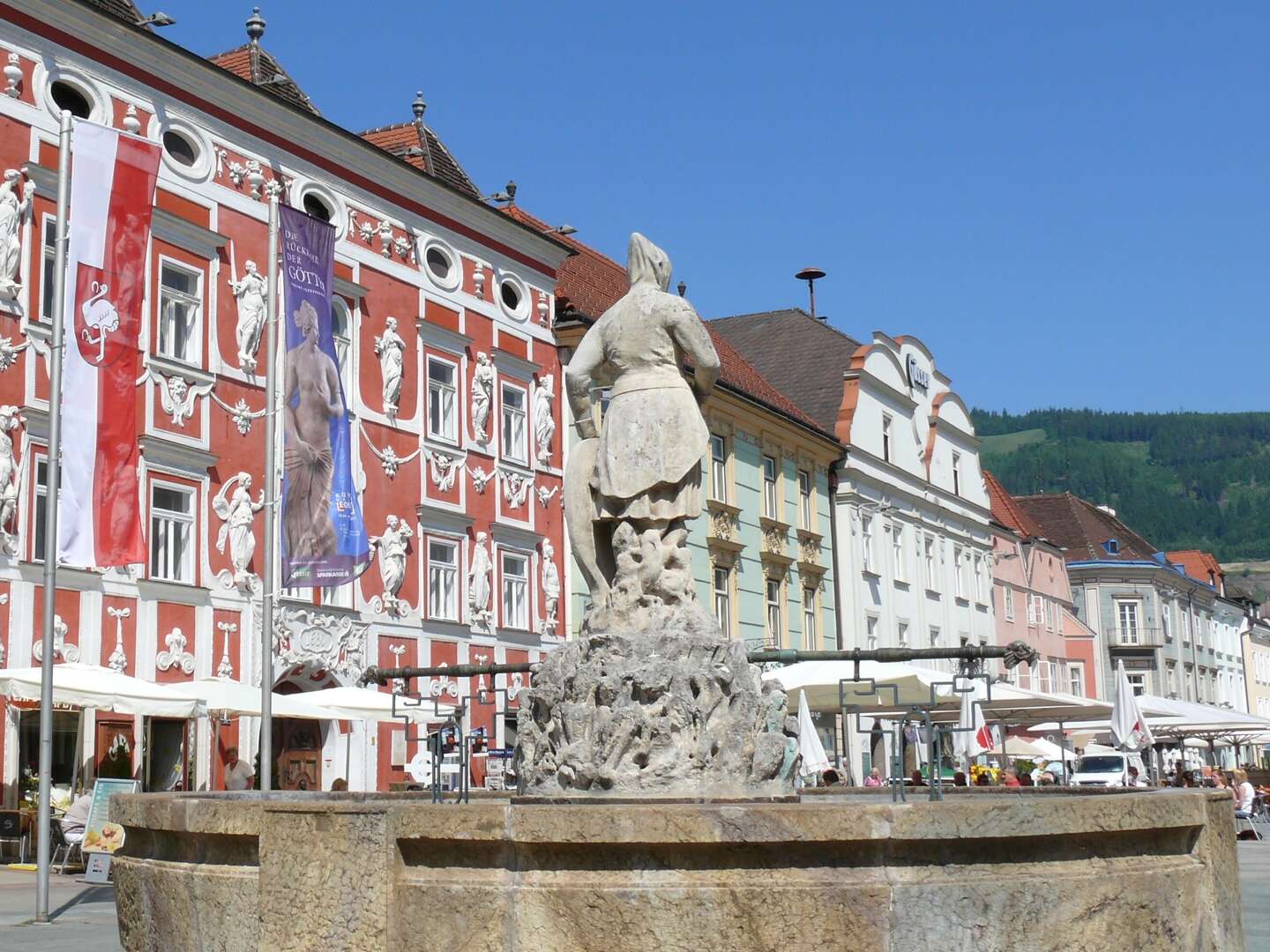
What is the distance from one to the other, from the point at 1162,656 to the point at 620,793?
68.7 metres

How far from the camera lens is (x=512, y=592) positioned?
29938 mm

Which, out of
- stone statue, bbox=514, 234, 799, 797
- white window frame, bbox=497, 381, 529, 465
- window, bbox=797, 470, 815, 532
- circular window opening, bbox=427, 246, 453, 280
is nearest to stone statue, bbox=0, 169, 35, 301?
circular window opening, bbox=427, 246, 453, 280

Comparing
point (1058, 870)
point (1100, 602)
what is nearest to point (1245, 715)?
point (1058, 870)

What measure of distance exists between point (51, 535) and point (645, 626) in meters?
6.95

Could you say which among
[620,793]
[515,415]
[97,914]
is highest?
[515,415]

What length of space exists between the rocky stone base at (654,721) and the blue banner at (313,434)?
10.9m

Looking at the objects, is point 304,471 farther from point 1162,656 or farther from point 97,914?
point 1162,656

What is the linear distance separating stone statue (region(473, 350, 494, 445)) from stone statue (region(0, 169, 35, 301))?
9.57 m

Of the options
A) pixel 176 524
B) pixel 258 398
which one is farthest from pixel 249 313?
pixel 176 524

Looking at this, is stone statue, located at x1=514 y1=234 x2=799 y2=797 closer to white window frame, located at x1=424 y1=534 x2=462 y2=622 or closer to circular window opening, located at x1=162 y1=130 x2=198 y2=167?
circular window opening, located at x1=162 y1=130 x2=198 y2=167

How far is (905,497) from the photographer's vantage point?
1818 inches

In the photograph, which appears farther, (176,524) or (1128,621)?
(1128,621)

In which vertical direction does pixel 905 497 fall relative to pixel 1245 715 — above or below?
above

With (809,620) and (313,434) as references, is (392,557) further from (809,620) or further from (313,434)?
(809,620)
